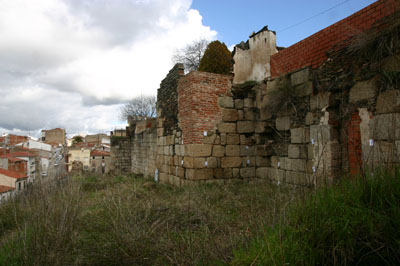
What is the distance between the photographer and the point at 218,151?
23.2 ft

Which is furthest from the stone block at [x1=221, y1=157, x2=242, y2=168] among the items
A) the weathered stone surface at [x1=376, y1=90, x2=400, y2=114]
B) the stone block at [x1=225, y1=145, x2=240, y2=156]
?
the weathered stone surface at [x1=376, y1=90, x2=400, y2=114]

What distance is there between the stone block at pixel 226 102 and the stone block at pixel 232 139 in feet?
2.75

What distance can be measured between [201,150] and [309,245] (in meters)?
5.03

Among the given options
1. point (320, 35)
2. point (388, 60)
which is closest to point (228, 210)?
point (388, 60)

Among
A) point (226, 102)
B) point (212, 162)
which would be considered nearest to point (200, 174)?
point (212, 162)

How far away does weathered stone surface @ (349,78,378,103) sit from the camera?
170 inches

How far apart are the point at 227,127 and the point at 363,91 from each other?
3483 millimetres

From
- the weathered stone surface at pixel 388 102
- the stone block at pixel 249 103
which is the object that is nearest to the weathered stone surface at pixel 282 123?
the stone block at pixel 249 103

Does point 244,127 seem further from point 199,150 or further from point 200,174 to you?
point 200,174

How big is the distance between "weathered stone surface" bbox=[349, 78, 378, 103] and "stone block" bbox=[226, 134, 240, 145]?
3165mm

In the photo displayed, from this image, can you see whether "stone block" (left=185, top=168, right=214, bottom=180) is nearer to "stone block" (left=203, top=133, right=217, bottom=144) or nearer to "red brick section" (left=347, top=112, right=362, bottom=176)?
"stone block" (left=203, top=133, right=217, bottom=144)

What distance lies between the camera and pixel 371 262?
1.80 metres

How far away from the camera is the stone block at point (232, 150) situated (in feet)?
23.5

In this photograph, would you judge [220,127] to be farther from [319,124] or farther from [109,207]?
[109,207]
